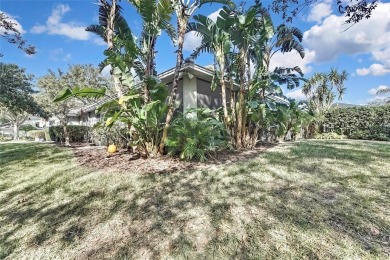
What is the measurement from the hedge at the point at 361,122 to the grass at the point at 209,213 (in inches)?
384

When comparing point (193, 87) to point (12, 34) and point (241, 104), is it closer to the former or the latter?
point (241, 104)

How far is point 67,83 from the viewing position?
77.2 feet

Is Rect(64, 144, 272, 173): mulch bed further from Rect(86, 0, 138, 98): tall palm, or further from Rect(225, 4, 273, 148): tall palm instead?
Rect(86, 0, 138, 98): tall palm

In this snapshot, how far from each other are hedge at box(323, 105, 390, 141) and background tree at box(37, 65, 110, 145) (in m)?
17.4

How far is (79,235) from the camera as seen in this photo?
3.28m

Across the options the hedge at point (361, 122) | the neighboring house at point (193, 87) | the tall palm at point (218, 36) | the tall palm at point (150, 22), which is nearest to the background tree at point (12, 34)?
the neighboring house at point (193, 87)

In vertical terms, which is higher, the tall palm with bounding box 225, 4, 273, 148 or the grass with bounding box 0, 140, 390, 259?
the tall palm with bounding box 225, 4, 273, 148

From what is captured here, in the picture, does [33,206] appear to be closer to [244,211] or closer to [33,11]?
[244,211]

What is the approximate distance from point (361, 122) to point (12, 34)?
685 inches

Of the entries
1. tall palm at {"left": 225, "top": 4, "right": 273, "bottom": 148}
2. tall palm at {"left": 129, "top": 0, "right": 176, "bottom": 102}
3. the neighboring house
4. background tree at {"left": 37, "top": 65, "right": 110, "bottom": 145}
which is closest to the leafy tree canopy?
background tree at {"left": 37, "top": 65, "right": 110, "bottom": 145}

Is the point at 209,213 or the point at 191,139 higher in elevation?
the point at 191,139

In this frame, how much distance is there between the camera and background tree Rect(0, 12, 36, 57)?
7.48 meters

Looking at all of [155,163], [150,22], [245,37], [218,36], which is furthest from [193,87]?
[155,163]

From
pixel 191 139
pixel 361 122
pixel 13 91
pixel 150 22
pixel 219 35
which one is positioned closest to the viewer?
pixel 191 139
